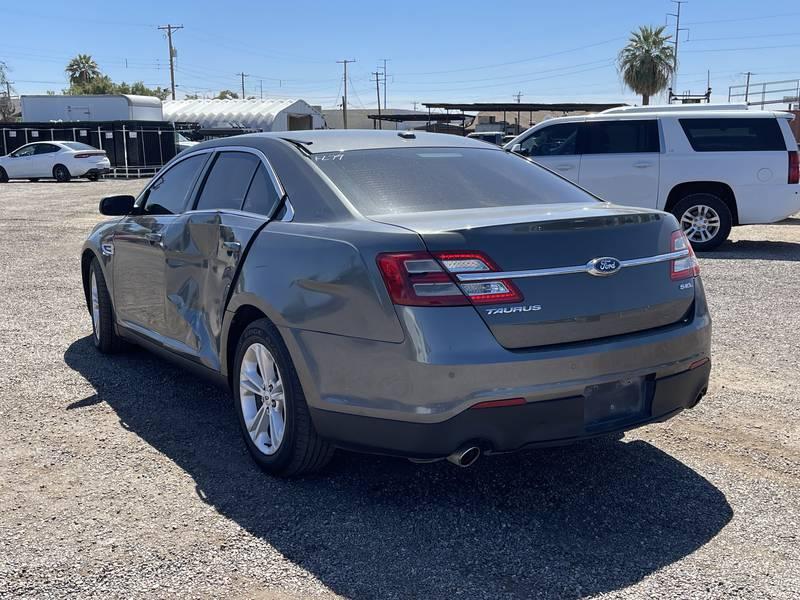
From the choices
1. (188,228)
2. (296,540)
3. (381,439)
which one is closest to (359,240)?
(381,439)

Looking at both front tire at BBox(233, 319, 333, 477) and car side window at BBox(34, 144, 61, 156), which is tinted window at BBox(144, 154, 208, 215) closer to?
front tire at BBox(233, 319, 333, 477)

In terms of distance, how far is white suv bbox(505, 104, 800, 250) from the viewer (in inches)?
452

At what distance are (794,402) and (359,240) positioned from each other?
3136mm

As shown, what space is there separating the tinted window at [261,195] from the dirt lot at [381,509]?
1.27m

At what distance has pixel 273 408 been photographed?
12.9ft

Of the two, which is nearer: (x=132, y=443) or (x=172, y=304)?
(x=132, y=443)

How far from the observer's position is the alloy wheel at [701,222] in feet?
38.2

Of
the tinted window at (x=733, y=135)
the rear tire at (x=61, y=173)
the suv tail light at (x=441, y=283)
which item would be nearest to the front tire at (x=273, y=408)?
the suv tail light at (x=441, y=283)

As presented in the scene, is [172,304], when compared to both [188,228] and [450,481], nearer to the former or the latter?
[188,228]

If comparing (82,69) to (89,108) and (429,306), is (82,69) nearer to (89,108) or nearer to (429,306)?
(89,108)

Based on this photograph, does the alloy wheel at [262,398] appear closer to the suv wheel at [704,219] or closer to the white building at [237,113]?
the suv wheel at [704,219]

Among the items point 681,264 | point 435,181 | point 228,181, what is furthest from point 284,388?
point 681,264

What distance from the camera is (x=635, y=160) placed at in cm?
1199

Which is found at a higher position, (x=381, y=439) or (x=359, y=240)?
(x=359, y=240)
